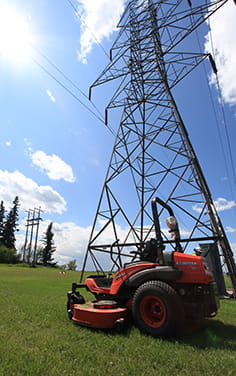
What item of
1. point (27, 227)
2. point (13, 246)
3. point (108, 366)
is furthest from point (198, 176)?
point (13, 246)

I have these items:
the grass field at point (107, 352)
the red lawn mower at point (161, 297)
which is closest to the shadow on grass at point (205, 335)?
the grass field at point (107, 352)

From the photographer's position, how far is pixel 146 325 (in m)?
3.42

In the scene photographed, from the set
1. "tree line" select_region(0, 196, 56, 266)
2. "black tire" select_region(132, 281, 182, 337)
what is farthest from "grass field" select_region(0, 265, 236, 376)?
"tree line" select_region(0, 196, 56, 266)

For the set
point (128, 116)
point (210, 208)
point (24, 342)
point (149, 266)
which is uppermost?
point (128, 116)

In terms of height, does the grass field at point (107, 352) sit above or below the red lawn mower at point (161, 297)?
below

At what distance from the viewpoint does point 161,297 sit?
10.8ft

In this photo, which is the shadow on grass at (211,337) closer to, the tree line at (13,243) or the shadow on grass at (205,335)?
the shadow on grass at (205,335)

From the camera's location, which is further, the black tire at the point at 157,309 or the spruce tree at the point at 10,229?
the spruce tree at the point at 10,229

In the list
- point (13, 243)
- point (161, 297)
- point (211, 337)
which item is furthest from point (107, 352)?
point (13, 243)

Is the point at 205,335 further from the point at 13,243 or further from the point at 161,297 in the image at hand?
the point at 13,243

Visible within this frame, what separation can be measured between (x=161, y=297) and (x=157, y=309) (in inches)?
15.7

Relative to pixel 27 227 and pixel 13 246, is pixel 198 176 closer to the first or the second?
pixel 27 227

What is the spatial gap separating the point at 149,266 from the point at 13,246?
171ft

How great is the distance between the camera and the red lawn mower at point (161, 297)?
327cm
